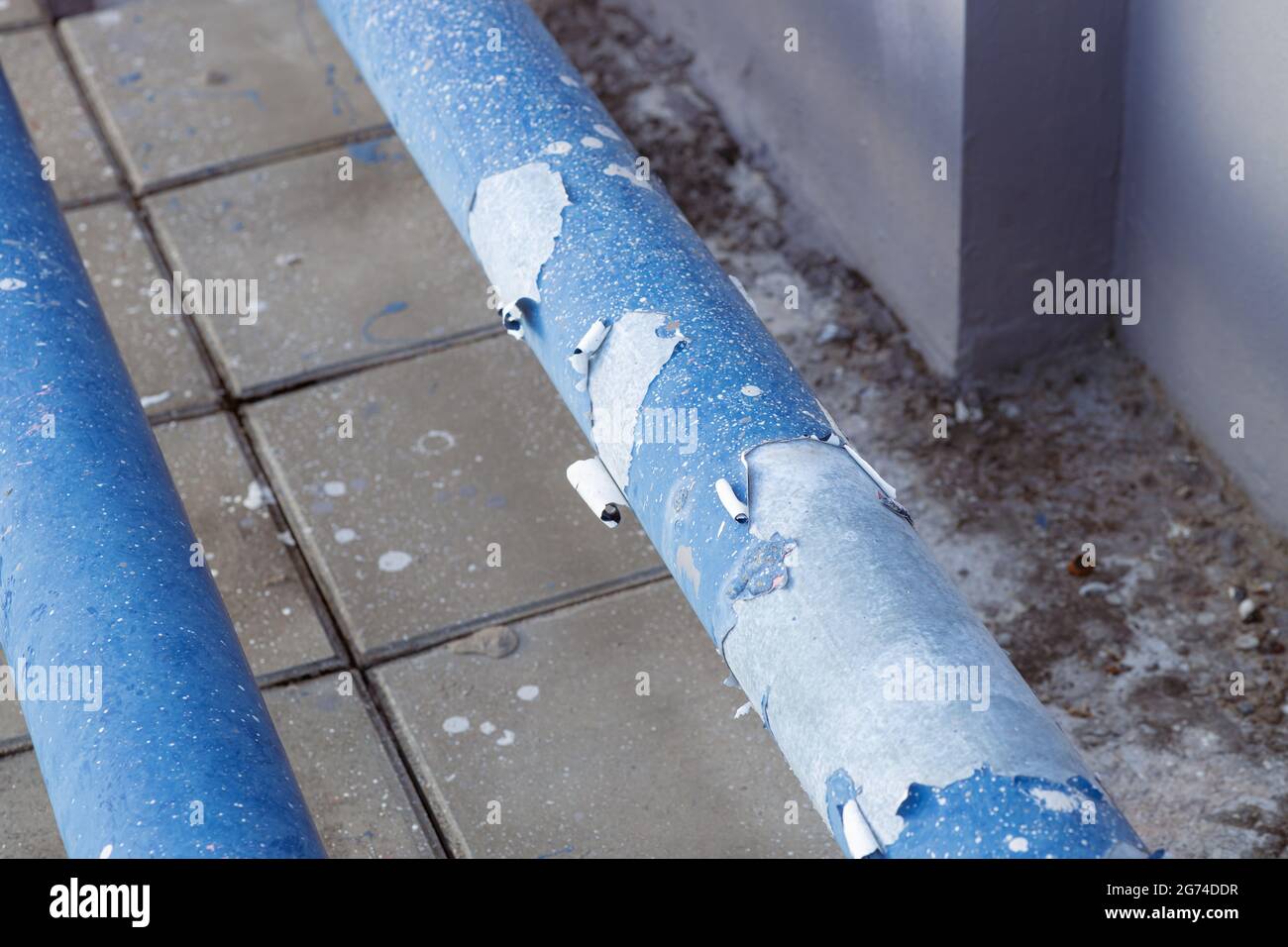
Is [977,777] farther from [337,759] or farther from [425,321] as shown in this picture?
[425,321]

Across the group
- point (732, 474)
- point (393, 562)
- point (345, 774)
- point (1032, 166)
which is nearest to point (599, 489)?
point (732, 474)

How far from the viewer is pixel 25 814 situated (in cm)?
249

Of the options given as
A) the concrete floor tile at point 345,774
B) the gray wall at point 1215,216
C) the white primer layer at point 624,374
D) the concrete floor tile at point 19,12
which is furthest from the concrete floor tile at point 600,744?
the concrete floor tile at point 19,12

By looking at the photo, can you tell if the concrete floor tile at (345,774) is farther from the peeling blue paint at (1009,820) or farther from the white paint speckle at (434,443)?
the peeling blue paint at (1009,820)

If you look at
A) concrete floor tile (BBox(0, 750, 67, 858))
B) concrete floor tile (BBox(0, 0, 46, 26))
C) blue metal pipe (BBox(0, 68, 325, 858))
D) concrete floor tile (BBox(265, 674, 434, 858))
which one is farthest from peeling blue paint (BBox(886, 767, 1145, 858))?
concrete floor tile (BBox(0, 0, 46, 26))

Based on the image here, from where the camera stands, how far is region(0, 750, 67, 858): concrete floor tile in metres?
2.44

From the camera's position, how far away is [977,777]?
1.48 m

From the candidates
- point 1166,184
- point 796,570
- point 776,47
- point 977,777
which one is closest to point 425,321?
point 776,47

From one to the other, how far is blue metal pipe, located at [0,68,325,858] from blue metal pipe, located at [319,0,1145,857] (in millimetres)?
552

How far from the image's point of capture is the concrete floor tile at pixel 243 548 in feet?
9.07

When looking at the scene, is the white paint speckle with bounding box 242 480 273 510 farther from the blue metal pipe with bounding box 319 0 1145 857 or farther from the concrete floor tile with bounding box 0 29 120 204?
the concrete floor tile with bounding box 0 29 120 204

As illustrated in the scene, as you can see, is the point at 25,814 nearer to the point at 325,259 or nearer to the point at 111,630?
the point at 111,630

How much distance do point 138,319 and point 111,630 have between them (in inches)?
72.1

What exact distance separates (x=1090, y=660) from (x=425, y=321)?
1617 mm
